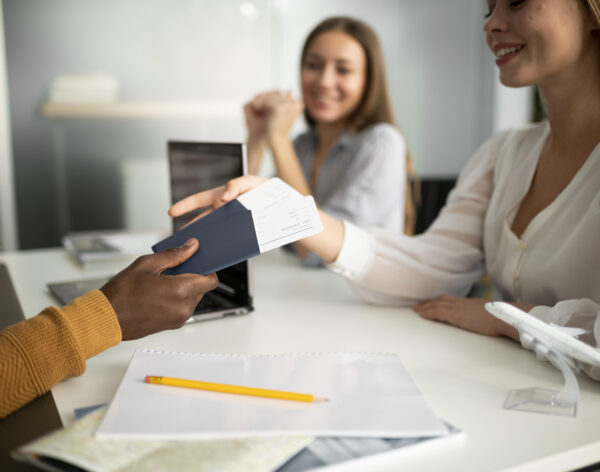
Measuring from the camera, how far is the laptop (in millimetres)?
899

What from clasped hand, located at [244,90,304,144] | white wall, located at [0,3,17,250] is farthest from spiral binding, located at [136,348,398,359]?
white wall, located at [0,3,17,250]

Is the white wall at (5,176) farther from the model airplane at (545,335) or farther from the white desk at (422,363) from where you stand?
the model airplane at (545,335)

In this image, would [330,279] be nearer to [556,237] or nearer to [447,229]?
[447,229]

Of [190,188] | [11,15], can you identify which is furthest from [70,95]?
[190,188]

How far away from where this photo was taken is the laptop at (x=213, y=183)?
0.90m

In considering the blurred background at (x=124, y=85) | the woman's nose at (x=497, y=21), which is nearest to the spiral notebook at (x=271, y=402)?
the woman's nose at (x=497, y=21)

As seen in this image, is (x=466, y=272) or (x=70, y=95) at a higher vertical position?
(x=70, y=95)

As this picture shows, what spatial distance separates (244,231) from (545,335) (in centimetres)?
36

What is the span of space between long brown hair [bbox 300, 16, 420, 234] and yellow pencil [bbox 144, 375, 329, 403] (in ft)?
4.39

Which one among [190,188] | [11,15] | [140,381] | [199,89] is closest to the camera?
[140,381]

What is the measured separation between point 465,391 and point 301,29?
2650mm

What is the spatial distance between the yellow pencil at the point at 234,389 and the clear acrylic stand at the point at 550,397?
0.21 metres

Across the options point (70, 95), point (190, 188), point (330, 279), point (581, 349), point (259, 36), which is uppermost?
point (259, 36)

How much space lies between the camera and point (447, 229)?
1.10m
